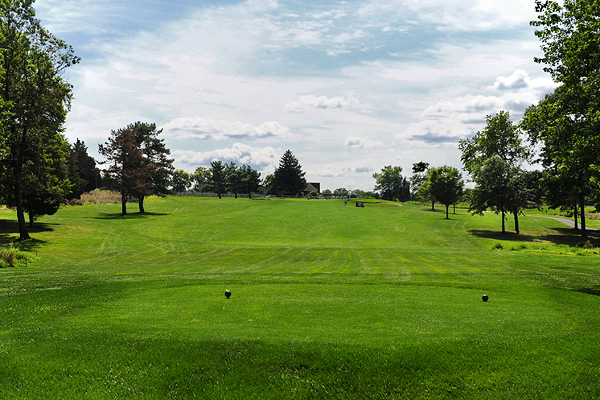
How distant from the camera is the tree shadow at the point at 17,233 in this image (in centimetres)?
3122

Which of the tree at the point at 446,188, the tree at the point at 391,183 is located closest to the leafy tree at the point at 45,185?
the tree at the point at 446,188

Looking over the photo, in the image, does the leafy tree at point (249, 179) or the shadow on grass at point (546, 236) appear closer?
the shadow on grass at point (546, 236)

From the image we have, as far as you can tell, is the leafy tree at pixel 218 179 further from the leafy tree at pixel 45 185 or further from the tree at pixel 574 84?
the tree at pixel 574 84

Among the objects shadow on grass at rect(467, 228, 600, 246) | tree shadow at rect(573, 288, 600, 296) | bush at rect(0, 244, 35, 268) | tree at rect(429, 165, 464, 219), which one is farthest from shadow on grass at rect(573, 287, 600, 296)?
tree at rect(429, 165, 464, 219)

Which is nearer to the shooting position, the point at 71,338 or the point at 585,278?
the point at 71,338

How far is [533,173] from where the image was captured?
51625 millimetres

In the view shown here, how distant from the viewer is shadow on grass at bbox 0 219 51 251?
3108 centimetres

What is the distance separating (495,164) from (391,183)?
118 metres

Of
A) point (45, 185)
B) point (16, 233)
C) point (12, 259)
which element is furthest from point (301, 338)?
point (16, 233)

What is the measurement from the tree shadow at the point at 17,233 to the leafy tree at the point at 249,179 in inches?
3873

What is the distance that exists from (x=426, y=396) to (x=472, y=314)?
13.2ft

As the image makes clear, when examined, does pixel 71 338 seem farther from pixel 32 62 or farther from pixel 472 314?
pixel 32 62

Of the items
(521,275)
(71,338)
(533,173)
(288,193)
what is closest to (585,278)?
(521,275)

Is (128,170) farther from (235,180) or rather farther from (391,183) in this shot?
(391,183)
